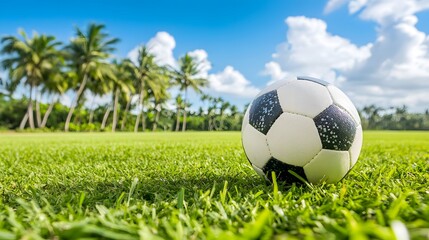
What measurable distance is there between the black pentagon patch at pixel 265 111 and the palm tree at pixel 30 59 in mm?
32325

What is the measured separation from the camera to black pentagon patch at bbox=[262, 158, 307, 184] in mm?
1964

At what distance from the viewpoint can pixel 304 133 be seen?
1910 mm

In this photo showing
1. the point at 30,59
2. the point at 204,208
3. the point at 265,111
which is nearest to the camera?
the point at 204,208

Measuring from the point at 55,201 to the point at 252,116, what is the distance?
1.21 metres

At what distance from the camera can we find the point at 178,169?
2.80 metres

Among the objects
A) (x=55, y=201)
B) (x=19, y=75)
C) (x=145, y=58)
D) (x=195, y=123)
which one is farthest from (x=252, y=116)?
(x=195, y=123)

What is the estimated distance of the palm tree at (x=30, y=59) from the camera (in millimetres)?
30078

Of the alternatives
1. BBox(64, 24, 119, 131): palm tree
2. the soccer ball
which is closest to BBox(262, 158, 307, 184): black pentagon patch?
the soccer ball

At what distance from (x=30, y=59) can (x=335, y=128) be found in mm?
33764

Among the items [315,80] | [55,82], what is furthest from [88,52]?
[315,80]

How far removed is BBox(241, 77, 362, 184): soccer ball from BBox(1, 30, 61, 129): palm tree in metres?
32.4

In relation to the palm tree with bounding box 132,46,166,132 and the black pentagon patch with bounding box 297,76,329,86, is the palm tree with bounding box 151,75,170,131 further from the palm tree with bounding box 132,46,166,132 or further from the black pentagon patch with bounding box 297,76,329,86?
the black pentagon patch with bounding box 297,76,329,86

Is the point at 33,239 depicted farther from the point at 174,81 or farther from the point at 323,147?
the point at 174,81

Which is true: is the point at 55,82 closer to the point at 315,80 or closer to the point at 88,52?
the point at 88,52
